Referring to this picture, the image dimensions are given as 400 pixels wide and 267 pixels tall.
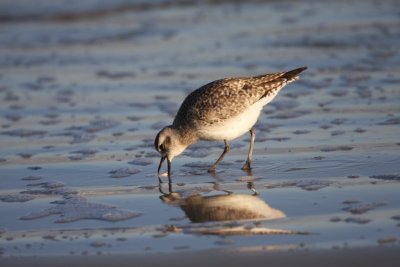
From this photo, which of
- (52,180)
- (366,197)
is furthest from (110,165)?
(366,197)

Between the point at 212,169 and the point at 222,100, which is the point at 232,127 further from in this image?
the point at 212,169

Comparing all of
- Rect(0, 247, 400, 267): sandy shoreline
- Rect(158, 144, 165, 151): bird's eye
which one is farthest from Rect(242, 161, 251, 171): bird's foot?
Rect(0, 247, 400, 267): sandy shoreline

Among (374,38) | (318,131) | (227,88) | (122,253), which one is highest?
(374,38)

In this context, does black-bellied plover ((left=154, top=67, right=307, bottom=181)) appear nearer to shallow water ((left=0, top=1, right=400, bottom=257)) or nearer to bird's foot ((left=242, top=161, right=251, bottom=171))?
bird's foot ((left=242, top=161, right=251, bottom=171))

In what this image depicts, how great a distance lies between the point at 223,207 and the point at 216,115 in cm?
156

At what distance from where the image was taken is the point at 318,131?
858 centimetres

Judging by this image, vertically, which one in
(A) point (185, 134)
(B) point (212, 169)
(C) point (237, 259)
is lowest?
(C) point (237, 259)

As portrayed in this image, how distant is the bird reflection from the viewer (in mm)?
6121

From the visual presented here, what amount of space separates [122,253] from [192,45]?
8.35 metres

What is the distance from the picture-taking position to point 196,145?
880 centimetres

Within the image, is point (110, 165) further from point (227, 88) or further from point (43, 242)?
point (43, 242)

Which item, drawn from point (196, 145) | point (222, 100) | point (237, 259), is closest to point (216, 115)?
point (222, 100)

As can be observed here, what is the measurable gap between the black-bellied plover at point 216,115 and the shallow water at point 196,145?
29 cm

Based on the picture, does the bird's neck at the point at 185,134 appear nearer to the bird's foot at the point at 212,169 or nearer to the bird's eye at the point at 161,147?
the bird's eye at the point at 161,147
